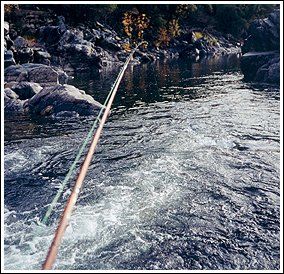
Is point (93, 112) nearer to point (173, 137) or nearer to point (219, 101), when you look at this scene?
point (173, 137)

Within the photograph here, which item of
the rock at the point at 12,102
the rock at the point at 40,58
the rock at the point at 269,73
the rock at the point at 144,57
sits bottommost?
the rock at the point at 144,57

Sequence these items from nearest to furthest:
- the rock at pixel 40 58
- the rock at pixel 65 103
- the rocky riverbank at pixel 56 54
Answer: the rock at pixel 65 103
the rocky riverbank at pixel 56 54
the rock at pixel 40 58

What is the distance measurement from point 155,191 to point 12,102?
575 inches

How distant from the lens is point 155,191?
8984 mm

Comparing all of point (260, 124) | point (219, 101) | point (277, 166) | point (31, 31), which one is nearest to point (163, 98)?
point (219, 101)

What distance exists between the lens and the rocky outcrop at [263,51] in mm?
29328

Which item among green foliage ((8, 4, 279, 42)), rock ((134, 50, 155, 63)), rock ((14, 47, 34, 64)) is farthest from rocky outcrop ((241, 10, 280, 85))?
green foliage ((8, 4, 279, 42))

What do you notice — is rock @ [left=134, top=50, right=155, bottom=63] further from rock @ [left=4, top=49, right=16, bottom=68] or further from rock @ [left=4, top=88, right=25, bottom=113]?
rock @ [left=4, top=88, right=25, bottom=113]

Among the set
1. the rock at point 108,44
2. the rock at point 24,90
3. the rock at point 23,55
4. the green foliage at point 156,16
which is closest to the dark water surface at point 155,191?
the rock at point 24,90

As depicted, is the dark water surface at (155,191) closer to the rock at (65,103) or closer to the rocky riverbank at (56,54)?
the rock at (65,103)

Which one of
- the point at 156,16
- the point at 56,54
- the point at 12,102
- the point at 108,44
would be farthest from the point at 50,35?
the point at 12,102

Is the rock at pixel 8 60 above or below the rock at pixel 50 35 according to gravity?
below

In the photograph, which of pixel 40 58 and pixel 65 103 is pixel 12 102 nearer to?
pixel 65 103

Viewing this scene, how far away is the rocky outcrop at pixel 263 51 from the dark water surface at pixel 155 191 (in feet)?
41.2
